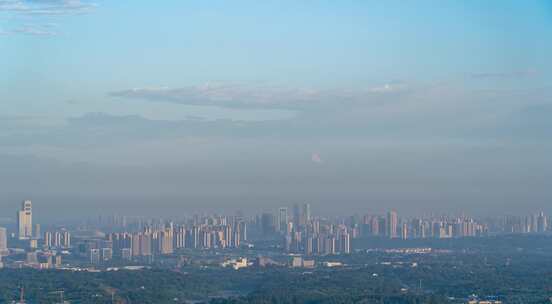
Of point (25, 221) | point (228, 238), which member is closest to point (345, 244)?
point (228, 238)

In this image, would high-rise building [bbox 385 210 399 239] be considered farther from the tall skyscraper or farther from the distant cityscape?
the tall skyscraper

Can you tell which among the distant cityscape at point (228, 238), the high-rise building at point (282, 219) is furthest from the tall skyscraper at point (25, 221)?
the high-rise building at point (282, 219)

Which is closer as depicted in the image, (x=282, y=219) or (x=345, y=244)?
(x=345, y=244)

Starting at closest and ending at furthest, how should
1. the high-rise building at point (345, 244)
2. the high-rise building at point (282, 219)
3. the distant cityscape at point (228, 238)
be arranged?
the distant cityscape at point (228, 238) → the high-rise building at point (345, 244) → the high-rise building at point (282, 219)

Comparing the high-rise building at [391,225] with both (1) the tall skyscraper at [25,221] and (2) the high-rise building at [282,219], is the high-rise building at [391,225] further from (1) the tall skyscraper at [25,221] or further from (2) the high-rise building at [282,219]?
(1) the tall skyscraper at [25,221]

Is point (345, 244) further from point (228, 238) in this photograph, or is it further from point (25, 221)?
point (25, 221)

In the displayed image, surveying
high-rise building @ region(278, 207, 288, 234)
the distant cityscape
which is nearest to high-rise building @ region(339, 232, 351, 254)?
the distant cityscape

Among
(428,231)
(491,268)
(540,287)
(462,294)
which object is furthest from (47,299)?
(428,231)
